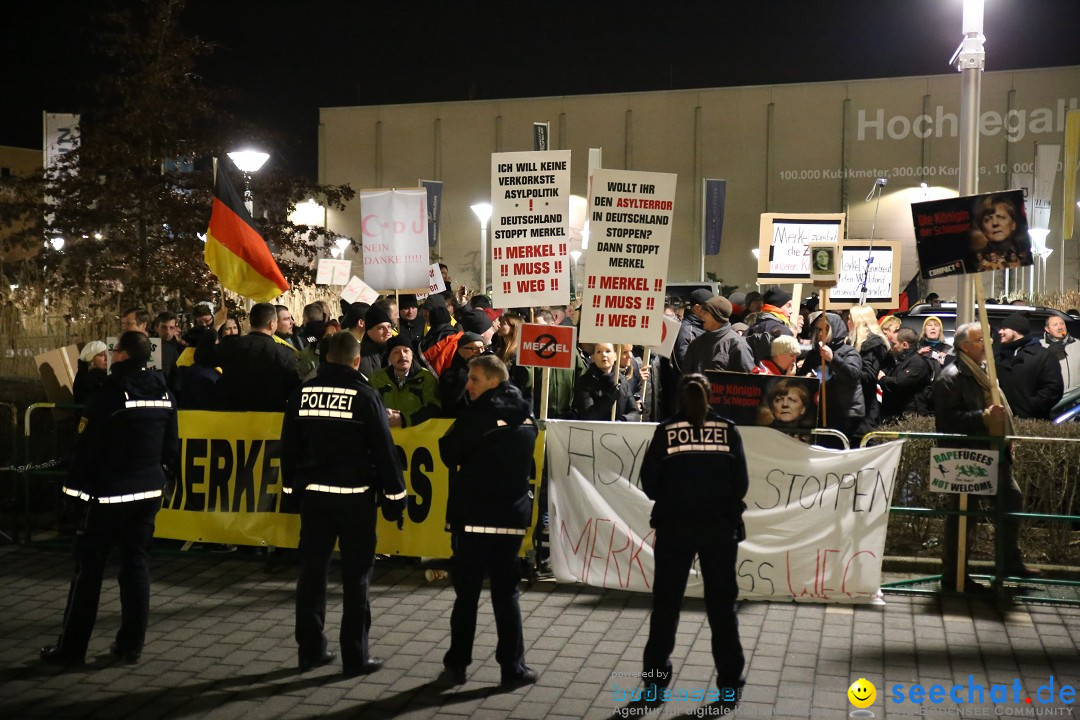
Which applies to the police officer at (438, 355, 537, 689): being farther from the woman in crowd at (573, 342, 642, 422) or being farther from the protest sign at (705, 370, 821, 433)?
the woman in crowd at (573, 342, 642, 422)

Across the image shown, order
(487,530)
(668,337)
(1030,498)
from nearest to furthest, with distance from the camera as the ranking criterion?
(487,530)
(1030,498)
(668,337)

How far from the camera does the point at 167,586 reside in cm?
843

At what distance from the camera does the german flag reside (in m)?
11.0

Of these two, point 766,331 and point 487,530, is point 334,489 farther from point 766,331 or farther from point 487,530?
point 766,331

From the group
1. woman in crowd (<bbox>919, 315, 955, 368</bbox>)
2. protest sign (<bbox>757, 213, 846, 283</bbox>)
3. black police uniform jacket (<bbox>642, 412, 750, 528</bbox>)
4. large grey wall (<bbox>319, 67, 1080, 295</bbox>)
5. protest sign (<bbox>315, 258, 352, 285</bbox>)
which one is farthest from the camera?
large grey wall (<bbox>319, 67, 1080, 295</bbox>)

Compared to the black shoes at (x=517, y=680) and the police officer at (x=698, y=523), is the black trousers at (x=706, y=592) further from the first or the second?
the black shoes at (x=517, y=680)

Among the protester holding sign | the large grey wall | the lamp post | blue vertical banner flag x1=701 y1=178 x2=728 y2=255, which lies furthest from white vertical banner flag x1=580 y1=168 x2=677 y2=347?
the large grey wall

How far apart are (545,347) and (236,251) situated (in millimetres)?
4108

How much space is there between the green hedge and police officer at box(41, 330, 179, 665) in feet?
18.2

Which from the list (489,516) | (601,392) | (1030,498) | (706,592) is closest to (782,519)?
(601,392)

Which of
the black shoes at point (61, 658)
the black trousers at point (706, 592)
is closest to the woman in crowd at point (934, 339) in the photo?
the black trousers at point (706, 592)

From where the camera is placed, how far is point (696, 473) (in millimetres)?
5855

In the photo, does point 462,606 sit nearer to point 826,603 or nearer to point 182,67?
point 826,603

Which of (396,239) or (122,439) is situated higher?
(396,239)
